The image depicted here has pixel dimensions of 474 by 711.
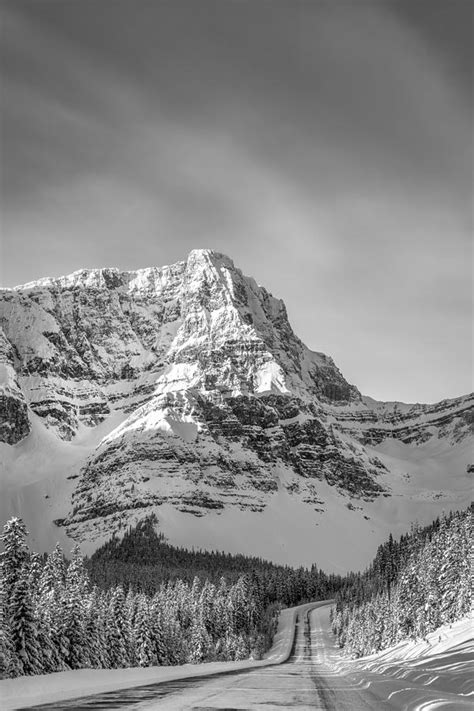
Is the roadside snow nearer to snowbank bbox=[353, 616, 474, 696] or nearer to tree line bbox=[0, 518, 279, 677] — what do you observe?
snowbank bbox=[353, 616, 474, 696]

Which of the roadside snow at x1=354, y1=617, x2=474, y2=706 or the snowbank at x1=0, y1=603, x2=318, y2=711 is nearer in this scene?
the snowbank at x1=0, y1=603, x2=318, y2=711

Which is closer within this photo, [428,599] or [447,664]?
[447,664]

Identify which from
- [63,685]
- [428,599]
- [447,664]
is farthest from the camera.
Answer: [428,599]

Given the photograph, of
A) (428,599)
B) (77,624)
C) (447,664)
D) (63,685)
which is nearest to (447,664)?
(447,664)

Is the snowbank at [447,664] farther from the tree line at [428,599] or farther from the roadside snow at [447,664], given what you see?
the tree line at [428,599]

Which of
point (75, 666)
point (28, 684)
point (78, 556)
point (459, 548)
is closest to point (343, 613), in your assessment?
point (459, 548)

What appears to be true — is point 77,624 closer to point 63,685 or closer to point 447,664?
point 63,685

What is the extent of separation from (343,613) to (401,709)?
154242 millimetres

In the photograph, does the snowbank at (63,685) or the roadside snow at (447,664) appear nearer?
the snowbank at (63,685)

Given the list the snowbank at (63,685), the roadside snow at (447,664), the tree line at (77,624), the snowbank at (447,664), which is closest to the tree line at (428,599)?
the roadside snow at (447,664)

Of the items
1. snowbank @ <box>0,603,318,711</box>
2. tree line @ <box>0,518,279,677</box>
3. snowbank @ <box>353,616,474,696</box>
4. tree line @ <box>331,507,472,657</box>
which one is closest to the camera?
snowbank @ <box>0,603,318,711</box>

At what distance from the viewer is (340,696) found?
19.8 metres

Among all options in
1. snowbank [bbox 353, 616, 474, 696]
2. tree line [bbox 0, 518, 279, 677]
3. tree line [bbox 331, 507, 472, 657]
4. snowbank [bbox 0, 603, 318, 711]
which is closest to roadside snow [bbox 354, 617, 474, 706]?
snowbank [bbox 353, 616, 474, 696]

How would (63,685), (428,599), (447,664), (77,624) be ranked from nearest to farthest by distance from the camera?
1. (63,685)
2. (447,664)
3. (77,624)
4. (428,599)
